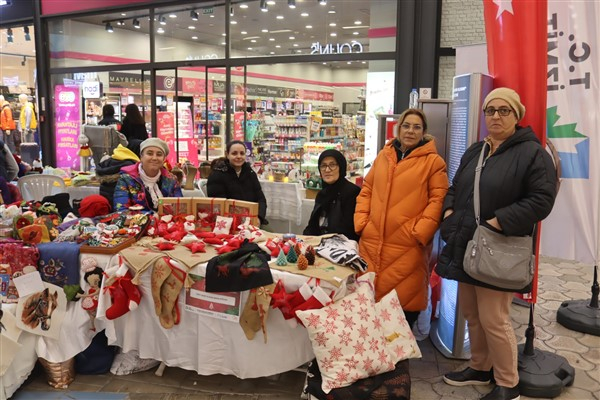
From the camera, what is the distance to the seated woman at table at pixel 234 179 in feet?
12.9

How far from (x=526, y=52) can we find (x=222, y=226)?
6.79ft

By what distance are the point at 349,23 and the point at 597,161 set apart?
482 cm

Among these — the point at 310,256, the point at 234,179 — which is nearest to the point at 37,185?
the point at 234,179

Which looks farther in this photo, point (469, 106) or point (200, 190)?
point (200, 190)

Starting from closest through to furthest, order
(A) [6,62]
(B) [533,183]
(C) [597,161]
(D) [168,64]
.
Result: (B) [533,183] → (C) [597,161] → (D) [168,64] → (A) [6,62]

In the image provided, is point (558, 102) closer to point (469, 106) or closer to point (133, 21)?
point (469, 106)

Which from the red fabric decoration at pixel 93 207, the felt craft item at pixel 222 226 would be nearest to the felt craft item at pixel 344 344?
the felt craft item at pixel 222 226

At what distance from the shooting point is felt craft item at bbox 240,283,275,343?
2.62m

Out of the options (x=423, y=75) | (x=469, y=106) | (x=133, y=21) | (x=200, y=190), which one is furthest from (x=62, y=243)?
(x=133, y=21)

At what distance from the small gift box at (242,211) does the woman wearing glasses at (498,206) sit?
1194 mm

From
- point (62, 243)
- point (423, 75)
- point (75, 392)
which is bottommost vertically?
point (75, 392)

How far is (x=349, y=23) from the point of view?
701 cm

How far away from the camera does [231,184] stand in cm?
395

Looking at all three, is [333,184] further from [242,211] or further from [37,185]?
[37,185]
